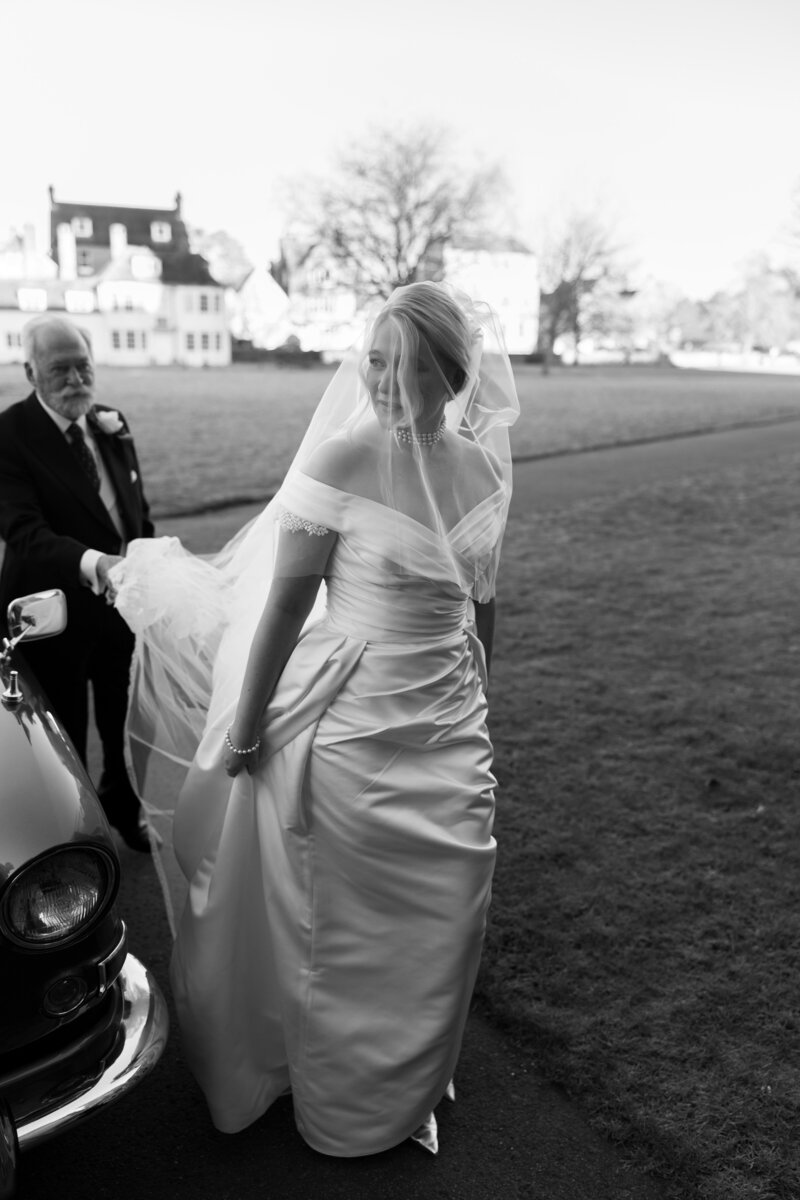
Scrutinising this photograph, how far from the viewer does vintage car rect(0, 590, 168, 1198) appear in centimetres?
199

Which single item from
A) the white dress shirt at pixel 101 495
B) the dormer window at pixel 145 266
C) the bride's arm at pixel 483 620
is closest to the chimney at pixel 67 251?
the dormer window at pixel 145 266

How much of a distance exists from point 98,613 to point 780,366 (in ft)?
268

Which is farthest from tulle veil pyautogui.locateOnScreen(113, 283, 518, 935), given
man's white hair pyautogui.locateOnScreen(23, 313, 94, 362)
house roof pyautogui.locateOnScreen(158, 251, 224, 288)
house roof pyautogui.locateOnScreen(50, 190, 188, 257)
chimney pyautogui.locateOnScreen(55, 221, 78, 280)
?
house roof pyautogui.locateOnScreen(50, 190, 188, 257)

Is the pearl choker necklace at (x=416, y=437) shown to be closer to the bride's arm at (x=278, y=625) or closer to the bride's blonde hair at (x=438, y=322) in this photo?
the bride's blonde hair at (x=438, y=322)

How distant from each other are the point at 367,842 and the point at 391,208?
145ft

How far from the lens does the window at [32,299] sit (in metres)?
39.2

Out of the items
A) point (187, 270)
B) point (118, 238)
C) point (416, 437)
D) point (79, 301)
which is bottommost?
point (416, 437)

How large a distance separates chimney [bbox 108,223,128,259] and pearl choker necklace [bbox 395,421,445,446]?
209 ft

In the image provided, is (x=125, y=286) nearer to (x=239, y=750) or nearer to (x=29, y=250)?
(x=29, y=250)

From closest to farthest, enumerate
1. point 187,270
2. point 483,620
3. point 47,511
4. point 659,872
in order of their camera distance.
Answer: point 483,620 → point 47,511 → point 659,872 → point 187,270

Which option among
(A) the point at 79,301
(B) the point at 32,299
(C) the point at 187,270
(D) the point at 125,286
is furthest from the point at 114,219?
(B) the point at 32,299

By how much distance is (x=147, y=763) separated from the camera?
10.2ft

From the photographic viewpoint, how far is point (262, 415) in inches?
926

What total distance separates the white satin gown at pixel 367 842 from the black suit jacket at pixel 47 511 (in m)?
1.18
